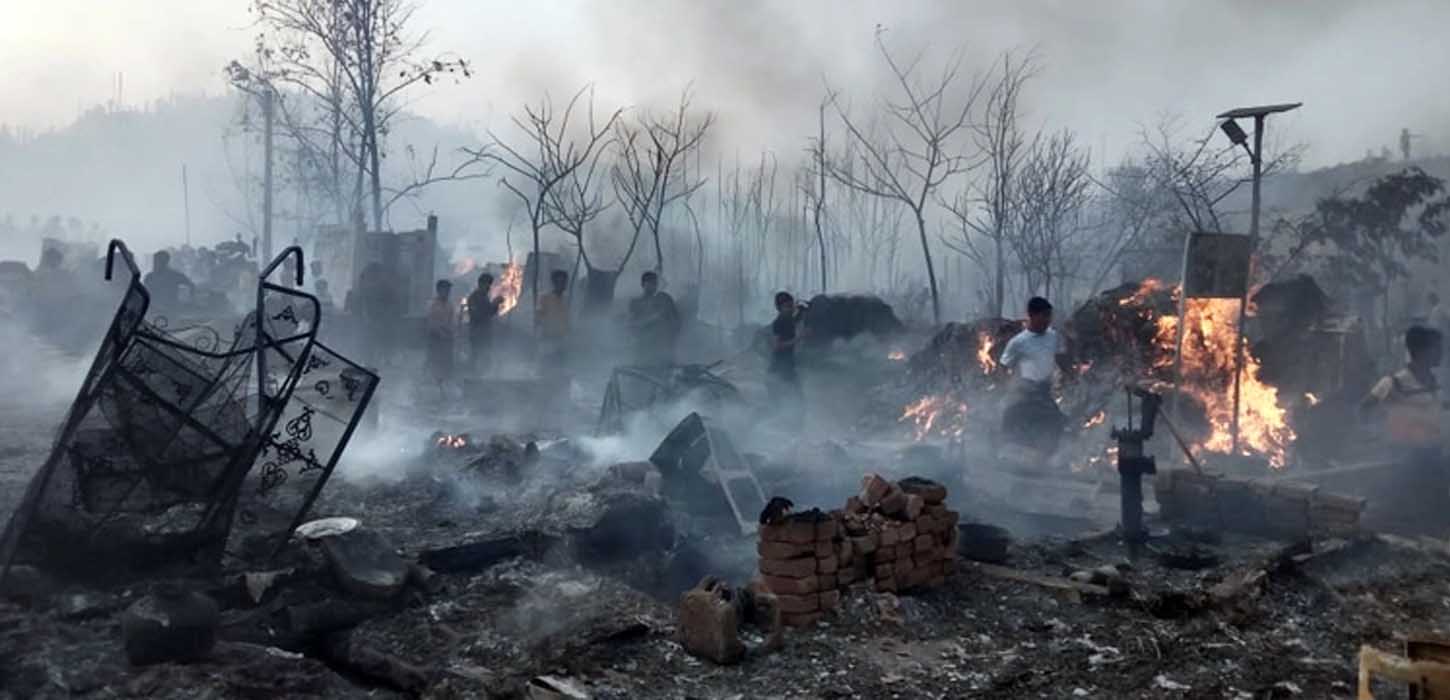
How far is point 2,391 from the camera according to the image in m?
16.3

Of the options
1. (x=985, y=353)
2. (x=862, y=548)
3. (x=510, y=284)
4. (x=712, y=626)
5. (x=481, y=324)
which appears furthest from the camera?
(x=510, y=284)

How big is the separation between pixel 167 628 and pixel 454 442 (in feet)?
18.8

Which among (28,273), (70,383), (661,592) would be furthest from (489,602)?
(28,273)

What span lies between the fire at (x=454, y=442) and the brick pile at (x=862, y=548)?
539 centimetres

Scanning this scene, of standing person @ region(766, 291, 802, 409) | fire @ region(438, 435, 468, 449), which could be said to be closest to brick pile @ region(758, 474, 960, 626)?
fire @ region(438, 435, 468, 449)

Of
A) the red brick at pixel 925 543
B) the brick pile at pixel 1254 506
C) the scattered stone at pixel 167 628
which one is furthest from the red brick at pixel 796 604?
the brick pile at pixel 1254 506

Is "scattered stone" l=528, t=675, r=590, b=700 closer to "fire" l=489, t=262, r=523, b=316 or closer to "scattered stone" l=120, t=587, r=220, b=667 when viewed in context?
"scattered stone" l=120, t=587, r=220, b=667

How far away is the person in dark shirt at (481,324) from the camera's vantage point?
15.2 m

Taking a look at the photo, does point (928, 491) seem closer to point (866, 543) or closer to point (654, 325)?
point (866, 543)

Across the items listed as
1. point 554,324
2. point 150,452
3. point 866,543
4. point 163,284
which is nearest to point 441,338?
point 554,324

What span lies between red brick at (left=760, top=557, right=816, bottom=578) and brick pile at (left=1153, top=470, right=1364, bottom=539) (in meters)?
4.31

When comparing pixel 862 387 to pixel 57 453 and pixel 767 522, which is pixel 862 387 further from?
pixel 57 453

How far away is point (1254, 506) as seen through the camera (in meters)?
8.43

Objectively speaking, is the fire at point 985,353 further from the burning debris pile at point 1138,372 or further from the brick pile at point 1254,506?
the brick pile at point 1254,506
